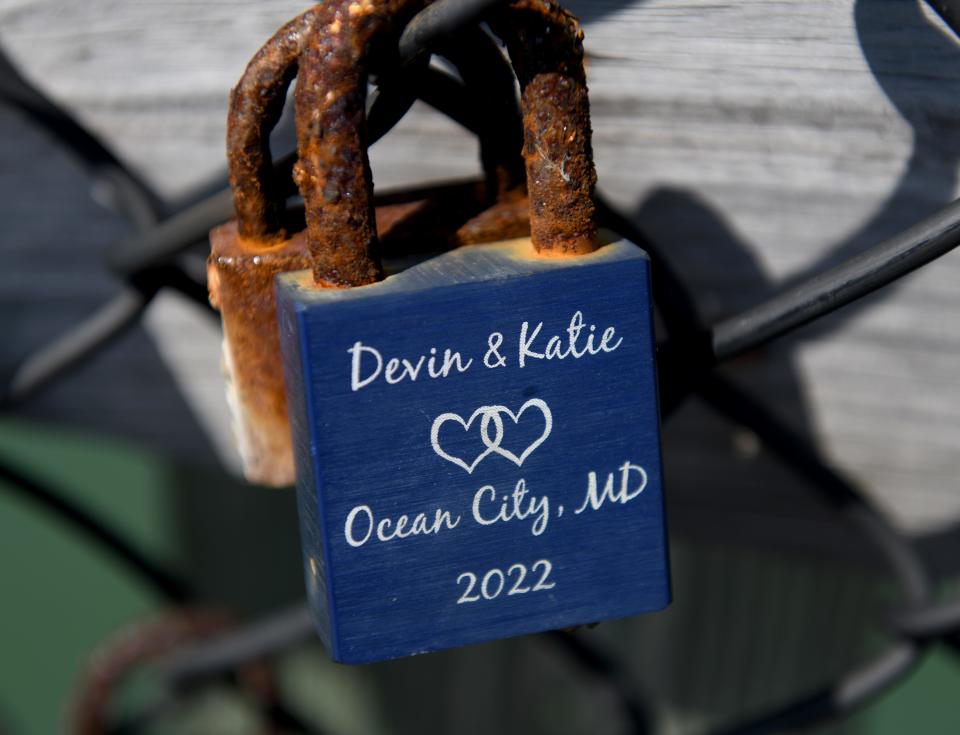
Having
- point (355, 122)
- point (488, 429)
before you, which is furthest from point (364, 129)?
point (488, 429)

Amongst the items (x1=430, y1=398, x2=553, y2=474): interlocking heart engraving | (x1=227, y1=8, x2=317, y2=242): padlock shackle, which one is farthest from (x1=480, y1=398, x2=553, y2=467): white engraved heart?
(x1=227, y1=8, x2=317, y2=242): padlock shackle

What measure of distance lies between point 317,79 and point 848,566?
19.2 inches

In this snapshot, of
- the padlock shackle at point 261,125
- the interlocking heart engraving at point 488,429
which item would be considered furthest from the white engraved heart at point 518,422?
the padlock shackle at point 261,125

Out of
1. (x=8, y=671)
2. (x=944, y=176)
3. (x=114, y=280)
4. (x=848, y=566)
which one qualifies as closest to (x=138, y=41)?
(x=114, y=280)

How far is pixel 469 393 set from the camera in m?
0.41

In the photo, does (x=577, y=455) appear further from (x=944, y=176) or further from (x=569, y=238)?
(x=944, y=176)

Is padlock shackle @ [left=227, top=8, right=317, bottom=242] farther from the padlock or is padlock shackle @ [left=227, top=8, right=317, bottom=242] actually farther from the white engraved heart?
the white engraved heart

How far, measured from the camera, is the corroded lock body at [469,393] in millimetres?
398

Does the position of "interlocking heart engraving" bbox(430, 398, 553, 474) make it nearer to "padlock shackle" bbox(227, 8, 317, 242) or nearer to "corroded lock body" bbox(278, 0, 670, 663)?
"corroded lock body" bbox(278, 0, 670, 663)

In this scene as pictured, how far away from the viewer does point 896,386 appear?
0.59 metres

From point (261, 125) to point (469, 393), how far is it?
140mm

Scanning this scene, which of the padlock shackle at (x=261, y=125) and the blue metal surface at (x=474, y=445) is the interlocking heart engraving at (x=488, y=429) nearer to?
the blue metal surface at (x=474, y=445)

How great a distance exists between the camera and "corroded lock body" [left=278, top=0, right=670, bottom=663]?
0.40 metres

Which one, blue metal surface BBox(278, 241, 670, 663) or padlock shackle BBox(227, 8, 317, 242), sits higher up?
padlock shackle BBox(227, 8, 317, 242)
